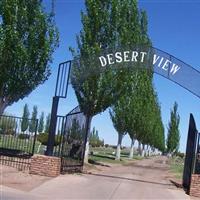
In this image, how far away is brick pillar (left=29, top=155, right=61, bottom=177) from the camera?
18312 mm

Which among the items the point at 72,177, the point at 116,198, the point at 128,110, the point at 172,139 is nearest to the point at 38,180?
the point at 72,177

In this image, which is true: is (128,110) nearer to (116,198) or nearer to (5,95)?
(5,95)

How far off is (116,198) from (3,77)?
11417 mm

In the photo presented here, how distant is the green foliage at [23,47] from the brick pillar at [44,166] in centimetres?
708

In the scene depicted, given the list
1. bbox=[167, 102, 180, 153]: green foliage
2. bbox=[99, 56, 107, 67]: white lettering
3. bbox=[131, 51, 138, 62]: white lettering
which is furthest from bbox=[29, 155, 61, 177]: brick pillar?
bbox=[167, 102, 180, 153]: green foliage

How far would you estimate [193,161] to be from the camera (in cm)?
1905

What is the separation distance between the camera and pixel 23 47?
24266 mm

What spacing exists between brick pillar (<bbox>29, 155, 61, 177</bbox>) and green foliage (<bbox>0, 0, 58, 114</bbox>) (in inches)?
279

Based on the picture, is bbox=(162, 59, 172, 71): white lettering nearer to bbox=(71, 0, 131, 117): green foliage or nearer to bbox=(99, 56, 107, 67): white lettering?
bbox=(99, 56, 107, 67): white lettering

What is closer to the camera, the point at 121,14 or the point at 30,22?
the point at 30,22

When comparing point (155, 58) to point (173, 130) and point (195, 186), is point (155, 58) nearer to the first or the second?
point (195, 186)

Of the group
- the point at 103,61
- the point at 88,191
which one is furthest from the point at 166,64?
the point at 88,191

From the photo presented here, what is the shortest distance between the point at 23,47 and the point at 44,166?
7.68 metres

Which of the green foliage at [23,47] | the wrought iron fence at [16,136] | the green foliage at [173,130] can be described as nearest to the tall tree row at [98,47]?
the green foliage at [23,47]
